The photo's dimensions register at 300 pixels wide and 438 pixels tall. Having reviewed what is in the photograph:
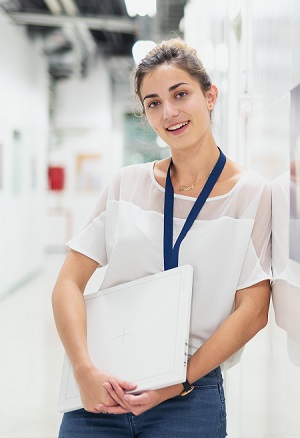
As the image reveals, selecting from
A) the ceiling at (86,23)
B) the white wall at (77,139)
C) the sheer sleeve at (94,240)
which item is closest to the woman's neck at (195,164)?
the sheer sleeve at (94,240)

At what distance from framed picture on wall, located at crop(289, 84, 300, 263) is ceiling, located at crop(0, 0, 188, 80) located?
599 cm

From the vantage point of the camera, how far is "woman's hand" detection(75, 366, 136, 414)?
144cm

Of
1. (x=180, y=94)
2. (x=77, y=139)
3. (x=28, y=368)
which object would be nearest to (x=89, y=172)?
(x=77, y=139)

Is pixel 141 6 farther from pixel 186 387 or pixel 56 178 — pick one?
pixel 186 387

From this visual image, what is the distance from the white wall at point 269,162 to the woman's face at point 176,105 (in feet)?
0.90

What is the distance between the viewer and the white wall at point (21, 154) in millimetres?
7677

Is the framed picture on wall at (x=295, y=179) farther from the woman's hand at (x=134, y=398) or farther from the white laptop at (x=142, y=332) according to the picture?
the woman's hand at (x=134, y=398)

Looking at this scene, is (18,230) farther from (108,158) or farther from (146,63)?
(146,63)

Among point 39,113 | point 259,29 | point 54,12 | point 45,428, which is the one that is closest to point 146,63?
point 259,29

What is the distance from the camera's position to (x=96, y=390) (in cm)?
146

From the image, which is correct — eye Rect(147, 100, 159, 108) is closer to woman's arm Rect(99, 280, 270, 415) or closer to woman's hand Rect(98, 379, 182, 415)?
woman's arm Rect(99, 280, 270, 415)

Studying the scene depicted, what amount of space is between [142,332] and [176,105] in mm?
682

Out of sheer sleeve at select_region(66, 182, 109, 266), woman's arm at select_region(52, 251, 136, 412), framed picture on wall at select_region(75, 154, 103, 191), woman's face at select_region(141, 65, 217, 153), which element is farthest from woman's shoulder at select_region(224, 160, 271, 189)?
framed picture on wall at select_region(75, 154, 103, 191)

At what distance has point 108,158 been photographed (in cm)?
1274
